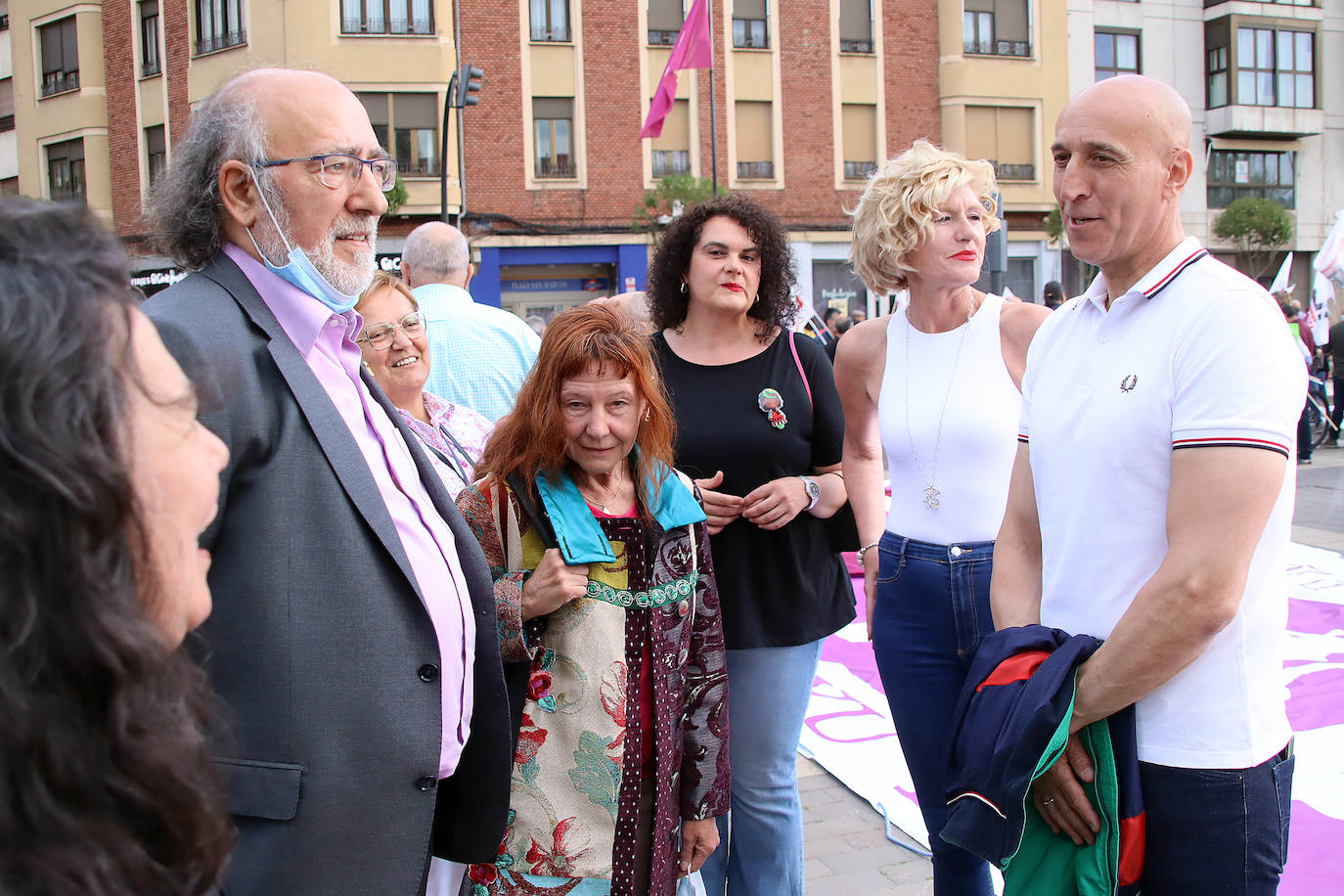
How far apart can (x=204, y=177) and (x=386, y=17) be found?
2492 centimetres

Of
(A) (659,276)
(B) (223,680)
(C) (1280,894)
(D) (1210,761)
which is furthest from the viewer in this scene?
(A) (659,276)

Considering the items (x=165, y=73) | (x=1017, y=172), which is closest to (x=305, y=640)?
(x=165, y=73)

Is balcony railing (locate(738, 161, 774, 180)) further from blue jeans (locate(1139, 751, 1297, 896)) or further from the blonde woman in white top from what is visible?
blue jeans (locate(1139, 751, 1297, 896))

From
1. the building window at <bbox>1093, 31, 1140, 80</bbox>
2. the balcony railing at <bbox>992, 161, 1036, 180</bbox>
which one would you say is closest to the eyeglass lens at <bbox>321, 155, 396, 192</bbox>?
the balcony railing at <bbox>992, 161, 1036, 180</bbox>

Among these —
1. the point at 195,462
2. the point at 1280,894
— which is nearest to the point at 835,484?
the point at 1280,894

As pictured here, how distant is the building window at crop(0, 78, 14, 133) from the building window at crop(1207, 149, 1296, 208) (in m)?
33.2

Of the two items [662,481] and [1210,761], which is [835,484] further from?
[1210,761]

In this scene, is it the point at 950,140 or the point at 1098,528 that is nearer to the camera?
the point at 1098,528

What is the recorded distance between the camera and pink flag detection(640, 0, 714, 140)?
1819cm

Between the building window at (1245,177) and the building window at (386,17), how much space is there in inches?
867

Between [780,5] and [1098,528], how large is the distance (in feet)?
89.4

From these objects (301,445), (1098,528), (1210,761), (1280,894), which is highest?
(301,445)

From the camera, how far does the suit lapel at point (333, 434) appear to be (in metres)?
1.76

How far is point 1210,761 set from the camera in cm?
183
